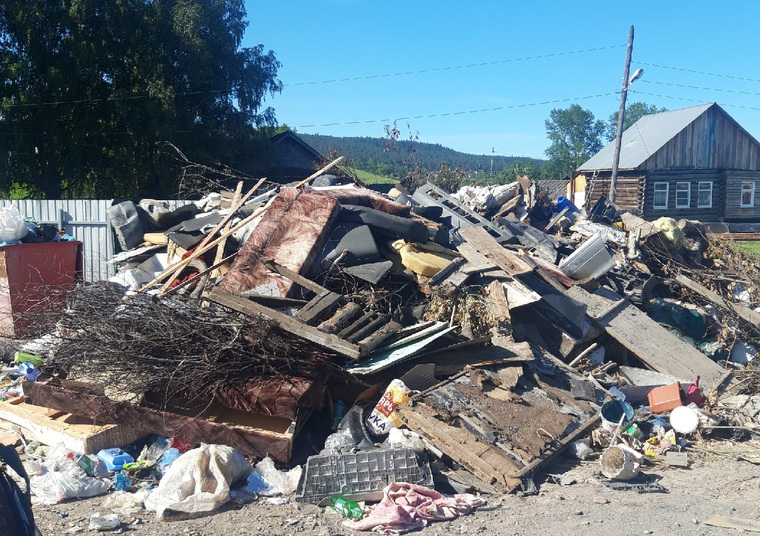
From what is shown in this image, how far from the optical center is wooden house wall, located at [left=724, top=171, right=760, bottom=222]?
88.6 feet

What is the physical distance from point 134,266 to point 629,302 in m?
6.35

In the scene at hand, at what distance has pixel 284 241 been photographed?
6.85 meters

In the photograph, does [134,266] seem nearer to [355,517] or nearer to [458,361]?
[458,361]

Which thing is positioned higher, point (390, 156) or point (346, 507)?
point (390, 156)

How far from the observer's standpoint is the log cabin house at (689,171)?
25875mm

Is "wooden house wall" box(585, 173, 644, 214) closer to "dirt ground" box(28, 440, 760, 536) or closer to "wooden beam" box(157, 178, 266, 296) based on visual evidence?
"wooden beam" box(157, 178, 266, 296)

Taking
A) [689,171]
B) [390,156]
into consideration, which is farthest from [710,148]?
[390,156]

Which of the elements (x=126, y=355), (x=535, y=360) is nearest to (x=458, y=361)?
(x=535, y=360)

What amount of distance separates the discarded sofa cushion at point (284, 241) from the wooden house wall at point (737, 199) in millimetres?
25204

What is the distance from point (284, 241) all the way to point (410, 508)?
3473 mm

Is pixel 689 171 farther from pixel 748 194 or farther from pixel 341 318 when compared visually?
pixel 341 318

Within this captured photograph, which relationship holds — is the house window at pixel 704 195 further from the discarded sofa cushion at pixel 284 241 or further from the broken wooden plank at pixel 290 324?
the broken wooden plank at pixel 290 324

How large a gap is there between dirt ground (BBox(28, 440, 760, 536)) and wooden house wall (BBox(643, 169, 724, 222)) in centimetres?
2274

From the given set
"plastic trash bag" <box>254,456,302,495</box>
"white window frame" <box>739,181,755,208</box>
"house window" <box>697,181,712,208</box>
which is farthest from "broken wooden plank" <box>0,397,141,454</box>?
"white window frame" <box>739,181,755,208</box>
